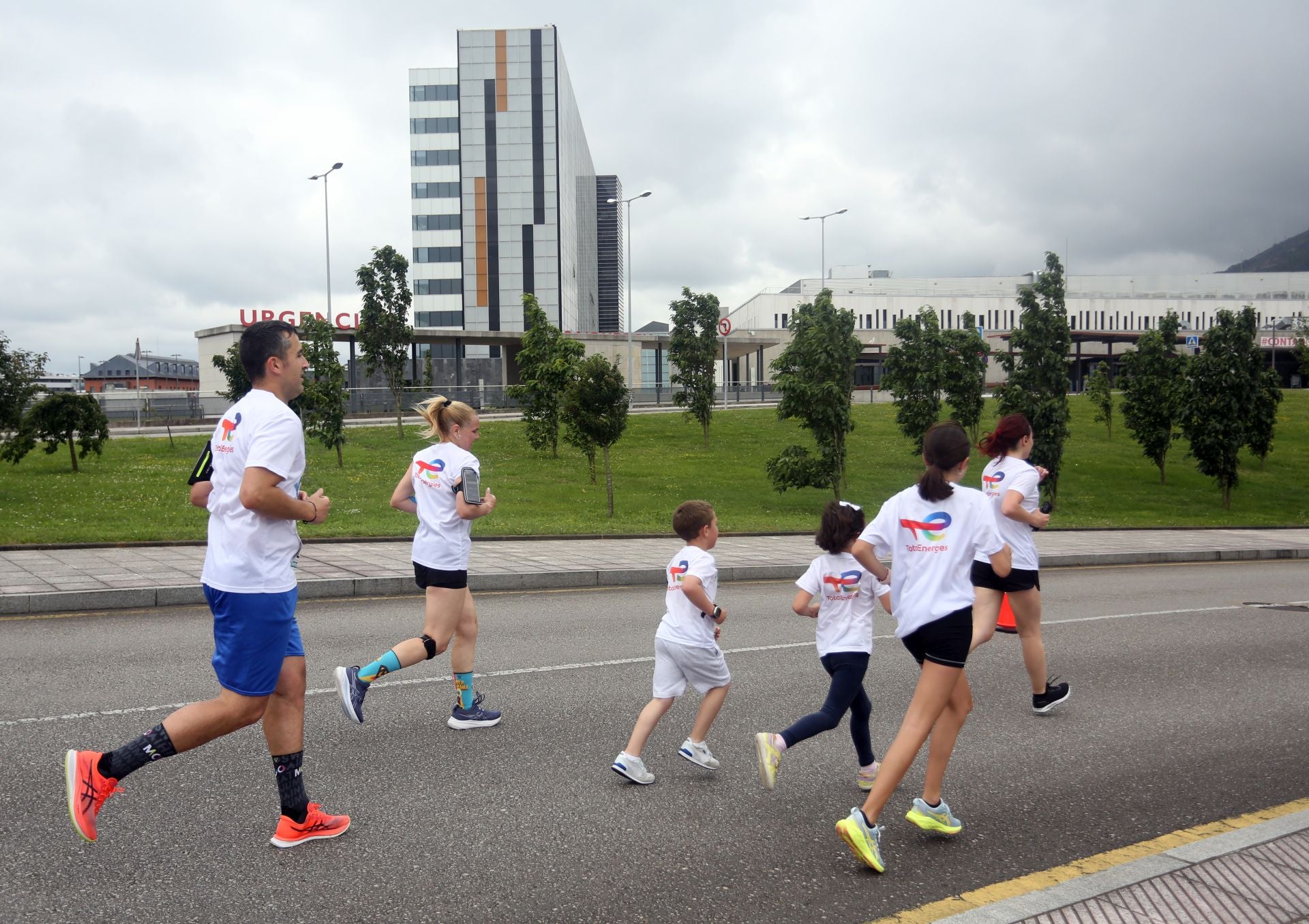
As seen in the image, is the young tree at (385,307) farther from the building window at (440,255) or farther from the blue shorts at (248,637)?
the building window at (440,255)

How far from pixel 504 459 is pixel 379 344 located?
18.1 feet

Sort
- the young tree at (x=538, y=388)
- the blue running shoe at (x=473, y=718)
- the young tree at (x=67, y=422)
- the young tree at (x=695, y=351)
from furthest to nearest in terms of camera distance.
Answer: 1. the young tree at (x=695, y=351)
2. the young tree at (x=538, y=388)
3. the young tree at (x=67, y=422)
4. the blue running shoe at (x=473, y=718)

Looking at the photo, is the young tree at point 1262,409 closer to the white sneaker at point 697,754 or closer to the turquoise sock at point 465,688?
the white sneaker at point 697,754

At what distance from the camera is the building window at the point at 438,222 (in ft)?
274

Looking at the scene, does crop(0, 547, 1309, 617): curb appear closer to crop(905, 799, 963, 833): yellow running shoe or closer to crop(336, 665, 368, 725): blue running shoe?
crop(336, 665, 368, 725): blue running shoe

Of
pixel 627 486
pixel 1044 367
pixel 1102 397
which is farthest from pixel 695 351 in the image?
pixel 1102 397

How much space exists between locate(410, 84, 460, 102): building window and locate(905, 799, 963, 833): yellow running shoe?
285ft

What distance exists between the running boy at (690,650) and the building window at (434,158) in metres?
84.0

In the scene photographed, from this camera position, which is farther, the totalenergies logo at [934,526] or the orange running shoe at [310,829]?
the totalenergies logo at [934,526]

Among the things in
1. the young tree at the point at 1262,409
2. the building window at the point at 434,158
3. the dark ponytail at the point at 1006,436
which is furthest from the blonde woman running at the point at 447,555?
the building window at the point at 434,158

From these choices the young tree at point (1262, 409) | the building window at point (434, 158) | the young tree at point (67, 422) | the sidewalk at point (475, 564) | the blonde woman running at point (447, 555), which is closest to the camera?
the blonde woman running at point (447, 555)

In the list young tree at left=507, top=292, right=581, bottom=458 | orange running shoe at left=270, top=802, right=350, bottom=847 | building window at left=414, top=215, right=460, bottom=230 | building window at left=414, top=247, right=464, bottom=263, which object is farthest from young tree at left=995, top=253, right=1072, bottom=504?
building window at left=414, top=215, right=460, bottom=230

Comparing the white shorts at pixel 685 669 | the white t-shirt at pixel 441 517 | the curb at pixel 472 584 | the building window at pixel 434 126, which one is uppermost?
the building window at pixel 434 126

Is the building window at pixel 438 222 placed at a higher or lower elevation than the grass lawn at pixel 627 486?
higher
